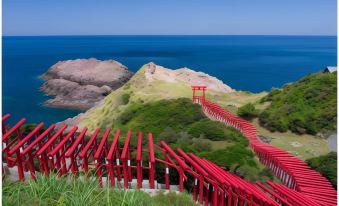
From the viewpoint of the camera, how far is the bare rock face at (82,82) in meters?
91.1

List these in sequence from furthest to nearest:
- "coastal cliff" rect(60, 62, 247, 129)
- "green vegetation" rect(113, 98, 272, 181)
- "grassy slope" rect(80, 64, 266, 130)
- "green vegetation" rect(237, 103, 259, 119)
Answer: "coastal cliff" rect(60, 62, 247, 129) → "grassy slope" rect(80, 64, 266, 130) → "green vegetation" rect(237, 103, 259, 119) → "green vegetation" rect(113, 98, 272, 181)

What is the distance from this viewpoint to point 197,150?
87.4 feet

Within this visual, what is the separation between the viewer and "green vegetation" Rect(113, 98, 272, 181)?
76.3 feet

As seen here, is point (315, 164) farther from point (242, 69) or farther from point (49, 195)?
point (242, 69)

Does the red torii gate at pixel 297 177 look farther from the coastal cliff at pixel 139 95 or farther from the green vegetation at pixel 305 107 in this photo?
the coastal cliff at pixel 139 95

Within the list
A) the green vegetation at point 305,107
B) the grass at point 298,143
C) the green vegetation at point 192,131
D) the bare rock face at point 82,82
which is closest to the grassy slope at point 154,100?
the grass at point 298,143

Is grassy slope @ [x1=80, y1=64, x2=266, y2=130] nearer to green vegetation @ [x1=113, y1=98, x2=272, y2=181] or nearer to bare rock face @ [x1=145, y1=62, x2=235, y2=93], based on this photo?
green vegetation @ [x1=113, y1=98, x2=272, y2=181]

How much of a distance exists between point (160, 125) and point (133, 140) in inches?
387

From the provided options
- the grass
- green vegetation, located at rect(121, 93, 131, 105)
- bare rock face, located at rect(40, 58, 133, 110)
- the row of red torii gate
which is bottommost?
bare rock face, located at rect(40, 58, 133, 110)

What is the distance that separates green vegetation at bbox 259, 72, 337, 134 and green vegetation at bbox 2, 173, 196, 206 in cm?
2369

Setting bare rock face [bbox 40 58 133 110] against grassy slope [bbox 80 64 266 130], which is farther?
bare rock face [bbox 40 58 133 110]

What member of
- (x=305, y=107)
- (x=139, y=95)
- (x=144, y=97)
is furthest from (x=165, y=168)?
(x=139, y=95)

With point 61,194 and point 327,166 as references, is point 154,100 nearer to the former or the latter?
point 327,166

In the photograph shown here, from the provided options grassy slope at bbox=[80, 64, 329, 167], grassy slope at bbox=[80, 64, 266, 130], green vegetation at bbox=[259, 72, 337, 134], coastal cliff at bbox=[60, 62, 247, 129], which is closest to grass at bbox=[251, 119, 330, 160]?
grassy slope at bbox=[80, 64, 329, 167]
